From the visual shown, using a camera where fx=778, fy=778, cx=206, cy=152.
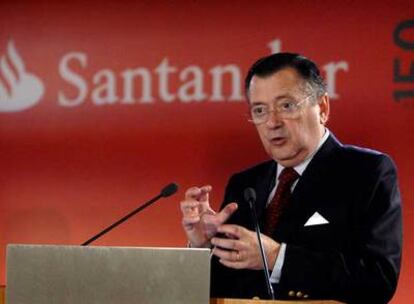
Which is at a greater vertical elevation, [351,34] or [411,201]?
[351,34]

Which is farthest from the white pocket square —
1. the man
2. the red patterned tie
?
the red patterned tie

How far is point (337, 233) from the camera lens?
8.37 ft

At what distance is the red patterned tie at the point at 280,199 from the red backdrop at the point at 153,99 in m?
0.63

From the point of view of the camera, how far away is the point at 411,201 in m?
3.27

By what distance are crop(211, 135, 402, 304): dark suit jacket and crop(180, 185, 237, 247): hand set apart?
0.71 ft

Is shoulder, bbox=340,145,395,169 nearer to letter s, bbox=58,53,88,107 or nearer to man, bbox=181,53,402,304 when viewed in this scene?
man, bbox=181,53,402,304

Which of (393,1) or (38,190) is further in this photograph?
(38,190)

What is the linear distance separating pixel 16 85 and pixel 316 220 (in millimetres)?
1832

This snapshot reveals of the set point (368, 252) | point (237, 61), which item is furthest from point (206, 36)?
point (368, 252)

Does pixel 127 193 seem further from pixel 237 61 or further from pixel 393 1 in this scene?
pixel 393 1

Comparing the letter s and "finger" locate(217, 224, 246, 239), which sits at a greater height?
the letter s

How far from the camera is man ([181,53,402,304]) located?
2.32 metres

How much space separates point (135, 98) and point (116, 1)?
18.6 inches

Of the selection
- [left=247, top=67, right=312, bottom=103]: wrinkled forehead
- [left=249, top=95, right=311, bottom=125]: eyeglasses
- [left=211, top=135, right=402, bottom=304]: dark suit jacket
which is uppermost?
[left=247, top=67, right=312, bottom=103]: wrinkled forehead
